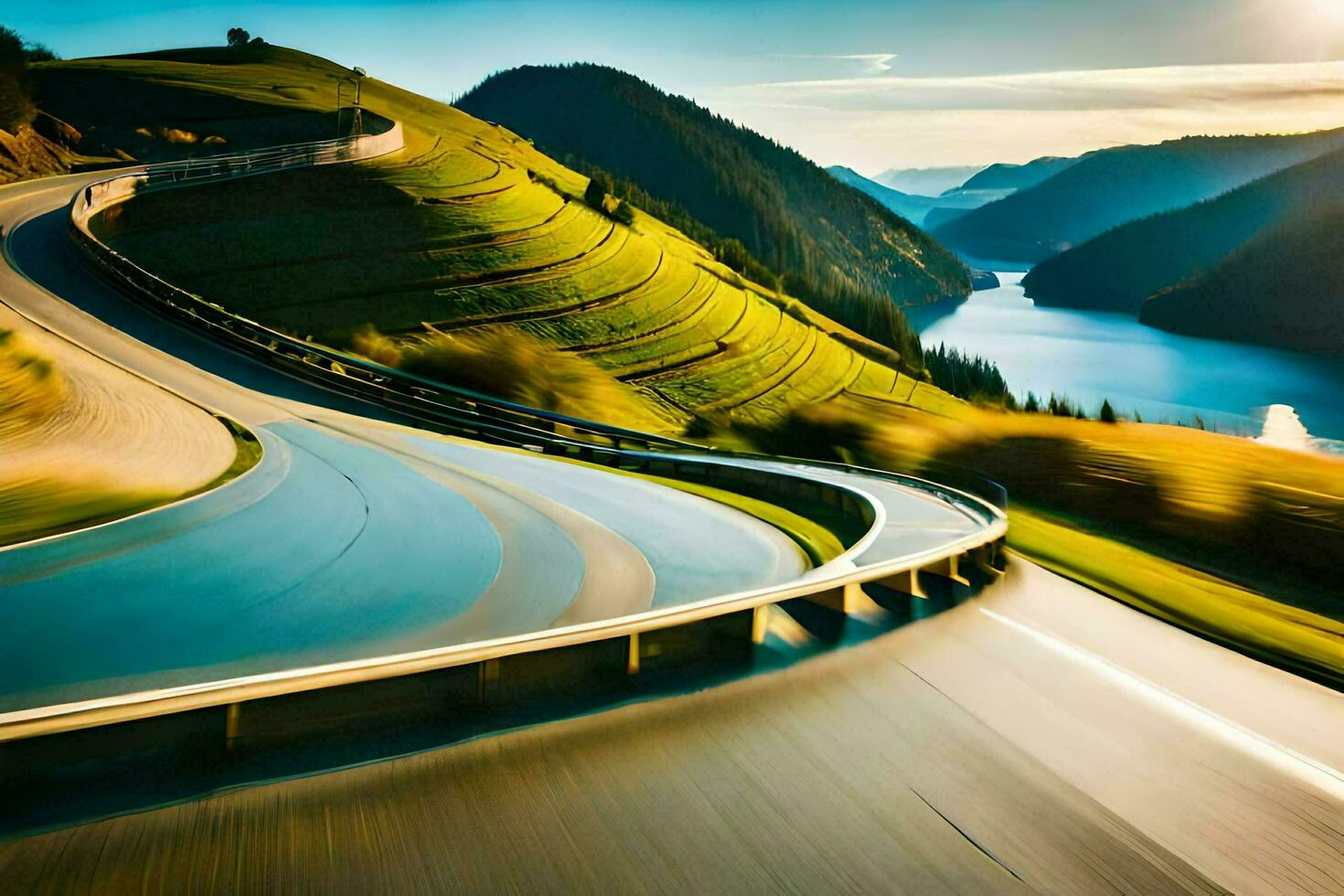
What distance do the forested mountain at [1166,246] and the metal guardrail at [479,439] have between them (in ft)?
471

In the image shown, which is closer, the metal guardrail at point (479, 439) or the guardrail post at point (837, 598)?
the metal guardrail at point (479, 439)

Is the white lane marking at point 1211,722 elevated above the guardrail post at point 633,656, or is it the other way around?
the guardrail post at point 633,656

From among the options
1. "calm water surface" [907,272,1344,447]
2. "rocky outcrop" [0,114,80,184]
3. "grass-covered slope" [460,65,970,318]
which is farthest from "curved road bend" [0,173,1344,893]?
"grass-covered slope" [460,65,970,318]

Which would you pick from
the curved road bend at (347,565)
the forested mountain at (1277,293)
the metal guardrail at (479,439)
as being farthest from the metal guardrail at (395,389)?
the forested mountain at (1277,293)

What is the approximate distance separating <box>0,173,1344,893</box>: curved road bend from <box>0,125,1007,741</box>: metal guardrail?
445 mm

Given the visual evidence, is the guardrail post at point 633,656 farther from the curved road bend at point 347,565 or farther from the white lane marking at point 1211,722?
the white lane marking at point 1211,722

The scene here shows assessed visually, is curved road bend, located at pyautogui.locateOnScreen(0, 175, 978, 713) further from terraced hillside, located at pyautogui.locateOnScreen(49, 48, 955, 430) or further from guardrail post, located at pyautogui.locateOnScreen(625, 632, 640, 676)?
terraced hillside, located at pyautogui.locateOnScreen(49, 48, 955, 430)

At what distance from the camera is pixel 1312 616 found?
10125mm

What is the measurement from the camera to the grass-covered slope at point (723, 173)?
12038 cm

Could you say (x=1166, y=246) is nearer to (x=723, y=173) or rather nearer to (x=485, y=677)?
(x=723, y=173)

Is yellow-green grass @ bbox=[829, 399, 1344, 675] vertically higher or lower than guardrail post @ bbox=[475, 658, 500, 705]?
lower

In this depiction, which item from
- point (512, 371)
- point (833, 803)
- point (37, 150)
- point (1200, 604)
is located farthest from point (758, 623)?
point (37, 150)

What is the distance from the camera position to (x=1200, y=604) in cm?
841

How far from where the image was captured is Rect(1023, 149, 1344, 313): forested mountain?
14412cm
